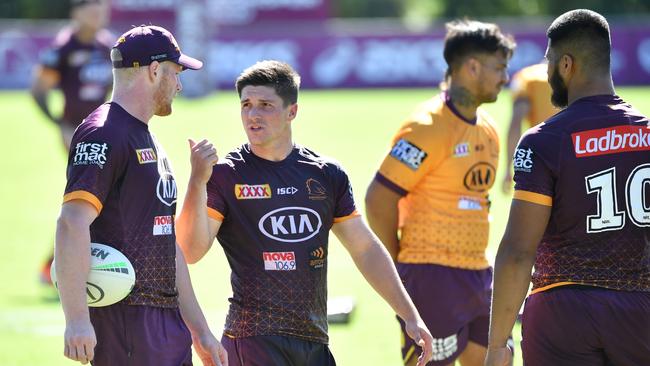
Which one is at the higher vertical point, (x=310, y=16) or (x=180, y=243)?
→ (x=310, y=16)

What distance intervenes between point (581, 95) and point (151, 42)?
2039 millimetres

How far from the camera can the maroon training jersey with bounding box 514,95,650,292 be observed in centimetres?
529

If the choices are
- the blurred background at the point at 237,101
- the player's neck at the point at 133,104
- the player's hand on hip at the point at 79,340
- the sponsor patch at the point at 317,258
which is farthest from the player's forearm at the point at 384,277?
the blurred background at the point at 237,101

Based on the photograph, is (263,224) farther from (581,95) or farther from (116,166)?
(581,95)

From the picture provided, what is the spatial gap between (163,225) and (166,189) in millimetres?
174

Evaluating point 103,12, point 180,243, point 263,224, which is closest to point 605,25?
point 263,224

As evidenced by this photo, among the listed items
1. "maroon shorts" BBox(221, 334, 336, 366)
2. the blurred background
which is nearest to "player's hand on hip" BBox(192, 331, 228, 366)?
"maroon shorts" BBox(221, 334, 336, 366)

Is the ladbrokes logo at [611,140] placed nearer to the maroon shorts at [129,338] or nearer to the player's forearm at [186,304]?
the player's forearm at [186,304]

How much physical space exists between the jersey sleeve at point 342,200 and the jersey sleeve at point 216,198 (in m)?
0.58

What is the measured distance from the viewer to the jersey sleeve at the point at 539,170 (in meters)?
5.28

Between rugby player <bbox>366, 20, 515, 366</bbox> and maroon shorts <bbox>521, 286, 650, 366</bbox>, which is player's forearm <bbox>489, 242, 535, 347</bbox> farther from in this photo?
rugby player <bbox>366, 20, 515, 366</bbox>

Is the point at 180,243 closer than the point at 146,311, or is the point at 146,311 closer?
the point at 146,311

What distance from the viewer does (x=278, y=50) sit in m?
34.3

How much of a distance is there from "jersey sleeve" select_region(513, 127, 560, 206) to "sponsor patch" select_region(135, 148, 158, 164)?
1694mm
